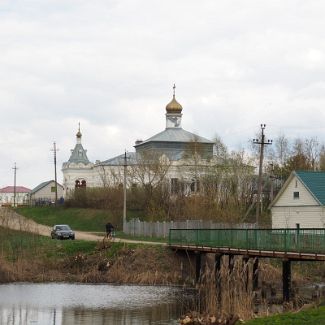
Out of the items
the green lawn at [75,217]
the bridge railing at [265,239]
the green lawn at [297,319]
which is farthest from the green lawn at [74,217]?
the green lawn at [297,319]

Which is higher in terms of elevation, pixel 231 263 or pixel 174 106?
pixel 174 106

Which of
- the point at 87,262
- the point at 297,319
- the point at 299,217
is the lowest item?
the point at 297,319

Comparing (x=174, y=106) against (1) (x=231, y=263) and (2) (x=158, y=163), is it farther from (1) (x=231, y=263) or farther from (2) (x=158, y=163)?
(1) (x=231, y=263)

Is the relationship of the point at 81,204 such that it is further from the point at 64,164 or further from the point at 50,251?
the point at 50,251

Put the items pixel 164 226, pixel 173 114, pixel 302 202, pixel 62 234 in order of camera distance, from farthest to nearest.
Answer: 1. pixel 173 114
2. pixel 164 226
3. pixel 62 234
4. pixel 302 202

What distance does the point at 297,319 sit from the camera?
22594mm

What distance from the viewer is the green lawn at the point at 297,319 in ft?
72.2

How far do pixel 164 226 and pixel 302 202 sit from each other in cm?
1046

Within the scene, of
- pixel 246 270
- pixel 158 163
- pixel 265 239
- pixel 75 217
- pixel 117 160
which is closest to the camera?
pixel 265 239

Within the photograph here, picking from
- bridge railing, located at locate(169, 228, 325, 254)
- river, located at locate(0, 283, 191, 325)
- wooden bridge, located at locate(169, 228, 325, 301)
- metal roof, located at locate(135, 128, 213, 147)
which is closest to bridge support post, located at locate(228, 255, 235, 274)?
wooden bridge, located at locate(169, 228, 325, 301)

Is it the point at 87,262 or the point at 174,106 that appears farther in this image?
the point at 174,106

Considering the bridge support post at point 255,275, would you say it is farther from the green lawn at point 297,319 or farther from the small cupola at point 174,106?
the small cupola at point 174,106

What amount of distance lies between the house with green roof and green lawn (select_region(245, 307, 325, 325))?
31.3 metres

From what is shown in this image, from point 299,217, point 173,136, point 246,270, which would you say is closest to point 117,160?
point 173,136
